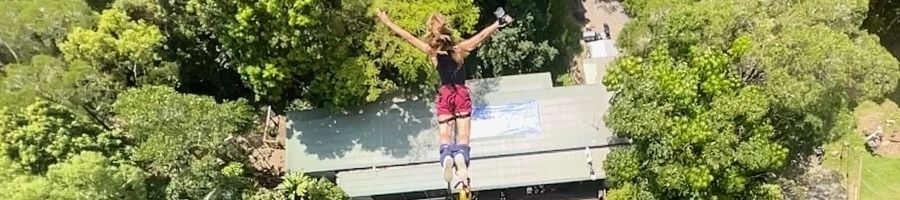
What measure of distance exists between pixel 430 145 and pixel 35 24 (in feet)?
32.1

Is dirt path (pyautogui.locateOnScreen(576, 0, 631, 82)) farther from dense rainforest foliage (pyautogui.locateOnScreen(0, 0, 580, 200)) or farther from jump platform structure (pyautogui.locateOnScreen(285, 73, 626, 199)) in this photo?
dense rainforest foliage (pyautogui.locateOnScreen(0, 0, 580, 200))

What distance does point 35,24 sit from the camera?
18.4 meters

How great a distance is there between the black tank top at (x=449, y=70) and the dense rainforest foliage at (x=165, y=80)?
8001 millimetres

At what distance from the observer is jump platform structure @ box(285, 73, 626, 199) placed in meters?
21.6

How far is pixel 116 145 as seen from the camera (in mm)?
18594

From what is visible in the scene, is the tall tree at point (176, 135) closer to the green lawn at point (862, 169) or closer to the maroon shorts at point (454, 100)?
the maroon shorts at point (454, 100)

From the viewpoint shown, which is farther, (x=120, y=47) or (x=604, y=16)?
(x=604, y=16)

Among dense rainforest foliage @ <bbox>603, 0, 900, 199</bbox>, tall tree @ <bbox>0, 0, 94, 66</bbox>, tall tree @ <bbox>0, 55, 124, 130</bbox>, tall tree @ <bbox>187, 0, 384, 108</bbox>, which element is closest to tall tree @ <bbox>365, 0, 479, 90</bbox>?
tall tree @ <bbox>187, 0, 384, 108</bbox>

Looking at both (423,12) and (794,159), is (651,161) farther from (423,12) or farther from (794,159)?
(423,12)

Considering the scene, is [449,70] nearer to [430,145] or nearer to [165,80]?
[430,145]

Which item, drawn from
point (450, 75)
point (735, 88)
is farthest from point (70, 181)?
point (735, 88)

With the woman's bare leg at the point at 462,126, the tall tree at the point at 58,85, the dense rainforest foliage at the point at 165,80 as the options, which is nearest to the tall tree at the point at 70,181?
the dense rainforest foliage at the point at 165,80

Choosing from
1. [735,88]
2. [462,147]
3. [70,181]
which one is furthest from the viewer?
[735,88]

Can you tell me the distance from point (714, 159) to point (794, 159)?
148 inches
